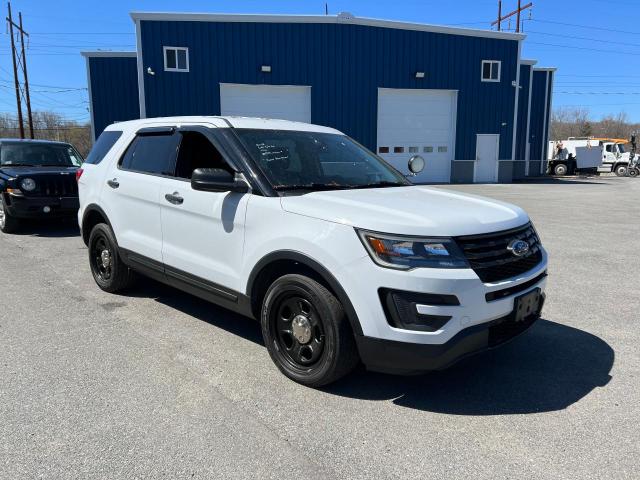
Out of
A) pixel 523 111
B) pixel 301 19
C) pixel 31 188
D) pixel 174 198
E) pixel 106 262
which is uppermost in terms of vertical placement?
pixel 301 19

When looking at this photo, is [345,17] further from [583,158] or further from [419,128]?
[583,158]

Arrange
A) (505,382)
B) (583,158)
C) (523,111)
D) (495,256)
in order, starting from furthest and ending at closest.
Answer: (583,158)
(523,111)
(505,382)
(495,256)

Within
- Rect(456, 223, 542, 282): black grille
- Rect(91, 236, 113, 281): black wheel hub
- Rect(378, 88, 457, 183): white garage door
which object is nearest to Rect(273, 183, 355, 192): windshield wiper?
Rect(456, 223, 542, 282): black grille

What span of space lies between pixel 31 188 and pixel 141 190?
18.6 feet

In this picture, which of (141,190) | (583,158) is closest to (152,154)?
(141,190)

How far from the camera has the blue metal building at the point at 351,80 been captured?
2098 centimetres

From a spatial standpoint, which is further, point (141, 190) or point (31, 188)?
point (31, 188)

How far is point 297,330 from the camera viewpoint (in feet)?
11.3

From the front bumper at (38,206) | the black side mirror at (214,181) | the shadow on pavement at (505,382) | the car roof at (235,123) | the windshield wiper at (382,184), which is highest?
the car roof at (235,123)

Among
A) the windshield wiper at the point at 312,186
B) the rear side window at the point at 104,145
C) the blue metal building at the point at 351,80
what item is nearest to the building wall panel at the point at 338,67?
the blue metal building at the point at 351,80

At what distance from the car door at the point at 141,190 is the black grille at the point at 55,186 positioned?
15.8 feet

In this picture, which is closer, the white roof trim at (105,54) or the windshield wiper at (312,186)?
the windshield wiper at (312,186)

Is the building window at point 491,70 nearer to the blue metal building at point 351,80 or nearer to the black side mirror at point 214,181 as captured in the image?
the blue metal building at point 351,80

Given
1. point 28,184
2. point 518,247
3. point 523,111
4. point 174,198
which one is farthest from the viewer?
point 523,111
